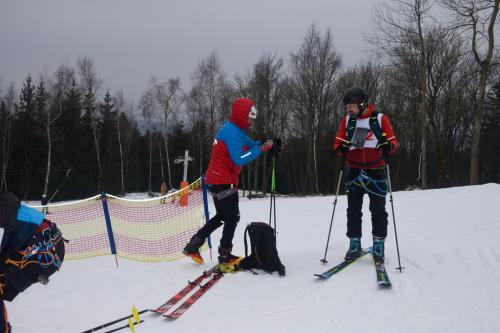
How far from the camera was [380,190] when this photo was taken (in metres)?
4.46

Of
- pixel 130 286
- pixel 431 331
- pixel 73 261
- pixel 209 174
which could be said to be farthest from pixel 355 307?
pixel 73 261

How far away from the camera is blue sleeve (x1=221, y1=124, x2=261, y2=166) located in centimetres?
443

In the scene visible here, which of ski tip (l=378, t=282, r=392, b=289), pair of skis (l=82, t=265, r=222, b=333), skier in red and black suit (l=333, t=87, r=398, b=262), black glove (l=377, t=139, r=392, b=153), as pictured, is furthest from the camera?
skier in red and black suit (l=333, t=87, r=398, b=262)

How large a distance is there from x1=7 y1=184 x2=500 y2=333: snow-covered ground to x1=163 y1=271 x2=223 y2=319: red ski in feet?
0.20

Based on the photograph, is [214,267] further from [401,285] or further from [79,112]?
[79,112]

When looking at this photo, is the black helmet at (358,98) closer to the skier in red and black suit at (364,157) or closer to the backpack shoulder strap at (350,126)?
the skier in red and black suit at (364,157)

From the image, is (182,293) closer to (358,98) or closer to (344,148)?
(344,148)

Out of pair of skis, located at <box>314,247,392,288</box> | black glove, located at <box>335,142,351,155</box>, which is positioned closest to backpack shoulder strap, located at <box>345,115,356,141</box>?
black glove, located at <box>335,142,351,155</box>

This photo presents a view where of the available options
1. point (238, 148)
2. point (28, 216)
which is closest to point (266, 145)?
point (238, 148)

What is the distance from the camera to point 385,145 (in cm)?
436

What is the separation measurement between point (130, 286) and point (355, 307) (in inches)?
107

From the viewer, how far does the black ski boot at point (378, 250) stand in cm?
435

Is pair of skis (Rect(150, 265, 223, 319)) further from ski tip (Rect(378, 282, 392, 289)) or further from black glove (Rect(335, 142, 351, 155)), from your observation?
black glove (Rect(335, 142, 351, 155))

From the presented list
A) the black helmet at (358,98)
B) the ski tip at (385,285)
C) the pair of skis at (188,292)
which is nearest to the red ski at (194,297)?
the pair of skis at (188,292)
